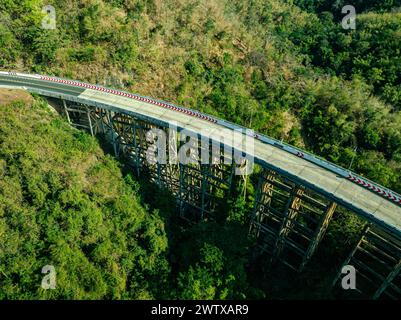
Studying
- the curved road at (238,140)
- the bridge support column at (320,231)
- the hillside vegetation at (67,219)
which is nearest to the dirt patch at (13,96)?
the curved road at (238,140)

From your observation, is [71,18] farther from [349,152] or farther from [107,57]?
[349,152]

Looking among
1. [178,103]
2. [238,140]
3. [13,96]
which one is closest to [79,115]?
[13,96]

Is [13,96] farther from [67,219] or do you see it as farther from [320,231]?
[320,231]

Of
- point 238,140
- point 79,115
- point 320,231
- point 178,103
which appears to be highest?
point 238,140

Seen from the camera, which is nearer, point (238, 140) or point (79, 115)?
point (238, 140)

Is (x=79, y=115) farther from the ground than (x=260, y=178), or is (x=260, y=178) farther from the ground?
(x=260, y=178)

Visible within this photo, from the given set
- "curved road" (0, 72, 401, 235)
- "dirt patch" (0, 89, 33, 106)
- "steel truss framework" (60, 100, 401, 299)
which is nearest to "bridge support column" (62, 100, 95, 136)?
"steel truss framework" (60, 100, 401, 299)
